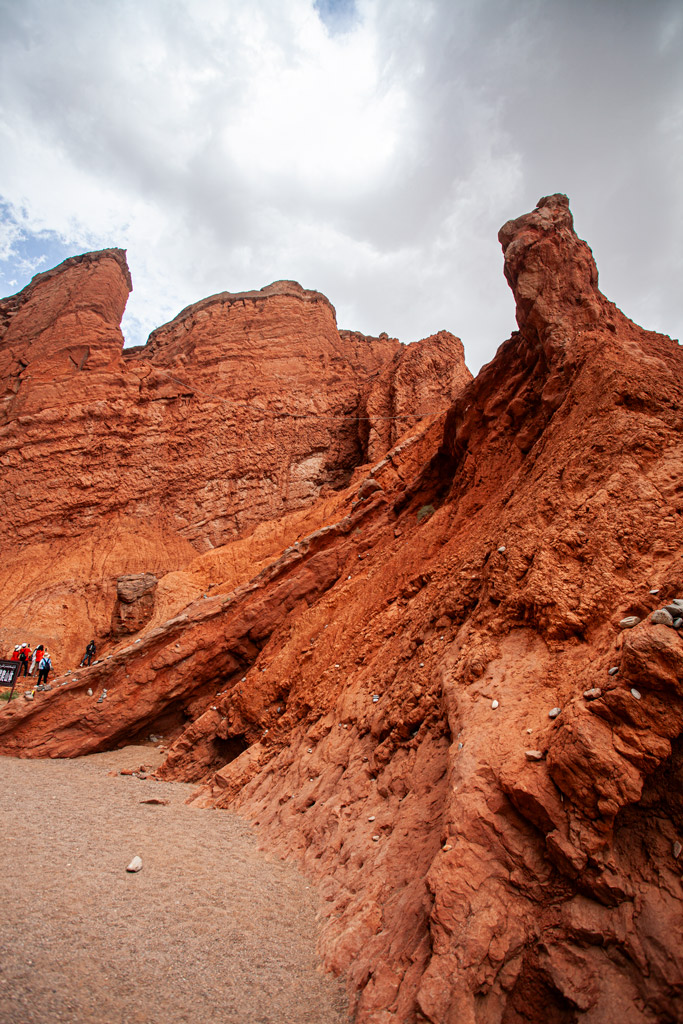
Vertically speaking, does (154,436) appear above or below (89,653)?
above

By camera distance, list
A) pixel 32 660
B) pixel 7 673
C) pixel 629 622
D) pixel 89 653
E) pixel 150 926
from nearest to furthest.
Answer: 1. pixel 150 926
2. pixel 629 622
3. pixel 7 673
4. pixel 89 653
5. pixel 32 660

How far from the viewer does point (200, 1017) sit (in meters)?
2.74

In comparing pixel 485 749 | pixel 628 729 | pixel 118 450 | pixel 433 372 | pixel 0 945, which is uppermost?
pixel 433 372

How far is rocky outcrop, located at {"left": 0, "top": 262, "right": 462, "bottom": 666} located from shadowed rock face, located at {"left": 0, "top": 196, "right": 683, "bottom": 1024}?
25.5 ft

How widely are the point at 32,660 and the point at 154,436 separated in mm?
9769

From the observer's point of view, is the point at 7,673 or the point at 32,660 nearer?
the point at 7,673

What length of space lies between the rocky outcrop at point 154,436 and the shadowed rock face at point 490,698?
25.5 ft

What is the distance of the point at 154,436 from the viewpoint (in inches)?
819

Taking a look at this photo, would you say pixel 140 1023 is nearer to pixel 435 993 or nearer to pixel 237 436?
pixel 435 993

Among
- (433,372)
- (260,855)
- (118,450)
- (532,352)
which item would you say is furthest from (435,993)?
(118,450)

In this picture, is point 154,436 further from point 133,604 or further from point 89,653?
point 89,653

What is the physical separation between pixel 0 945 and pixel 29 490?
1969cm

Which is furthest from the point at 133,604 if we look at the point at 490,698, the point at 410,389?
the point at 490,698

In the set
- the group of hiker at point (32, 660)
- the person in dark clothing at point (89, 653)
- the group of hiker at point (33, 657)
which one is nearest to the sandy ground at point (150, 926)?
the group of hiker at point (32, 660)
